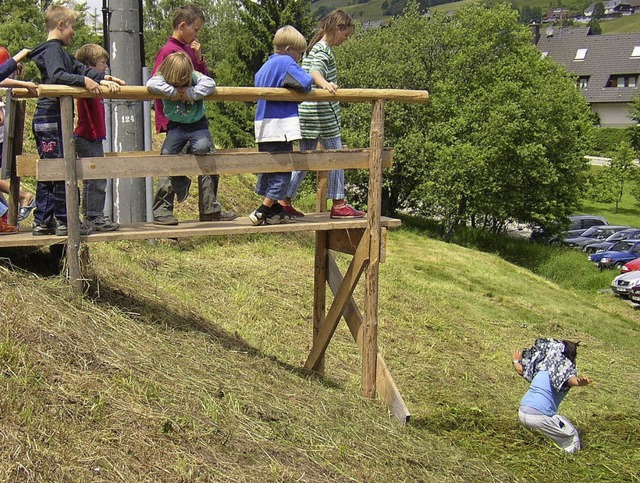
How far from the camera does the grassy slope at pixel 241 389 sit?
5.00m

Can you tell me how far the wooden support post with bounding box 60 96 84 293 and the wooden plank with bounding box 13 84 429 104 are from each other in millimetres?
119

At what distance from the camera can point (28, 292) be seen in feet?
20.0

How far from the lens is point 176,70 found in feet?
21.0

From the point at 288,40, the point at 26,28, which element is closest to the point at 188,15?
the point at 288,40

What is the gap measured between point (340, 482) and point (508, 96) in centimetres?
3136

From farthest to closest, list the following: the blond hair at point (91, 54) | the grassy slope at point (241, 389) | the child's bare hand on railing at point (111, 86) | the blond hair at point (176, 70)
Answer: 1. the blond hair at point (91, 54)
2. the blond hair at point (176, 70)
3. the child's bare hand on railing at point (111, 86)
4. the grassy slope at point (241, 389)

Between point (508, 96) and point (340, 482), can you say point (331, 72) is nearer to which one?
point (340, 482)

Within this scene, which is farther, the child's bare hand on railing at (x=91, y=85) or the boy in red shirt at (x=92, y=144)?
the boy in red shirt at (x=92, y=144)

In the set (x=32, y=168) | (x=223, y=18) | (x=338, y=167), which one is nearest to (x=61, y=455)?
(x=32, y=168)

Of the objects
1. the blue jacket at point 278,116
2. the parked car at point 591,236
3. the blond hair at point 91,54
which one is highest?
the blond hair at point 91,54

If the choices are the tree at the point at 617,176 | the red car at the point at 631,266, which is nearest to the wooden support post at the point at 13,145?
the red car at the point at 631,266

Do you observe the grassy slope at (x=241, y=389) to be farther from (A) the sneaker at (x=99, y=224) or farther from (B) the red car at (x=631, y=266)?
(B) the red car at (x=631, y=266)

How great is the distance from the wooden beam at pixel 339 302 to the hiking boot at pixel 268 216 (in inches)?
29.9

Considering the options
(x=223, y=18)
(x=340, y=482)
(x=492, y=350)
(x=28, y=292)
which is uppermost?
(x=223, y=18)
